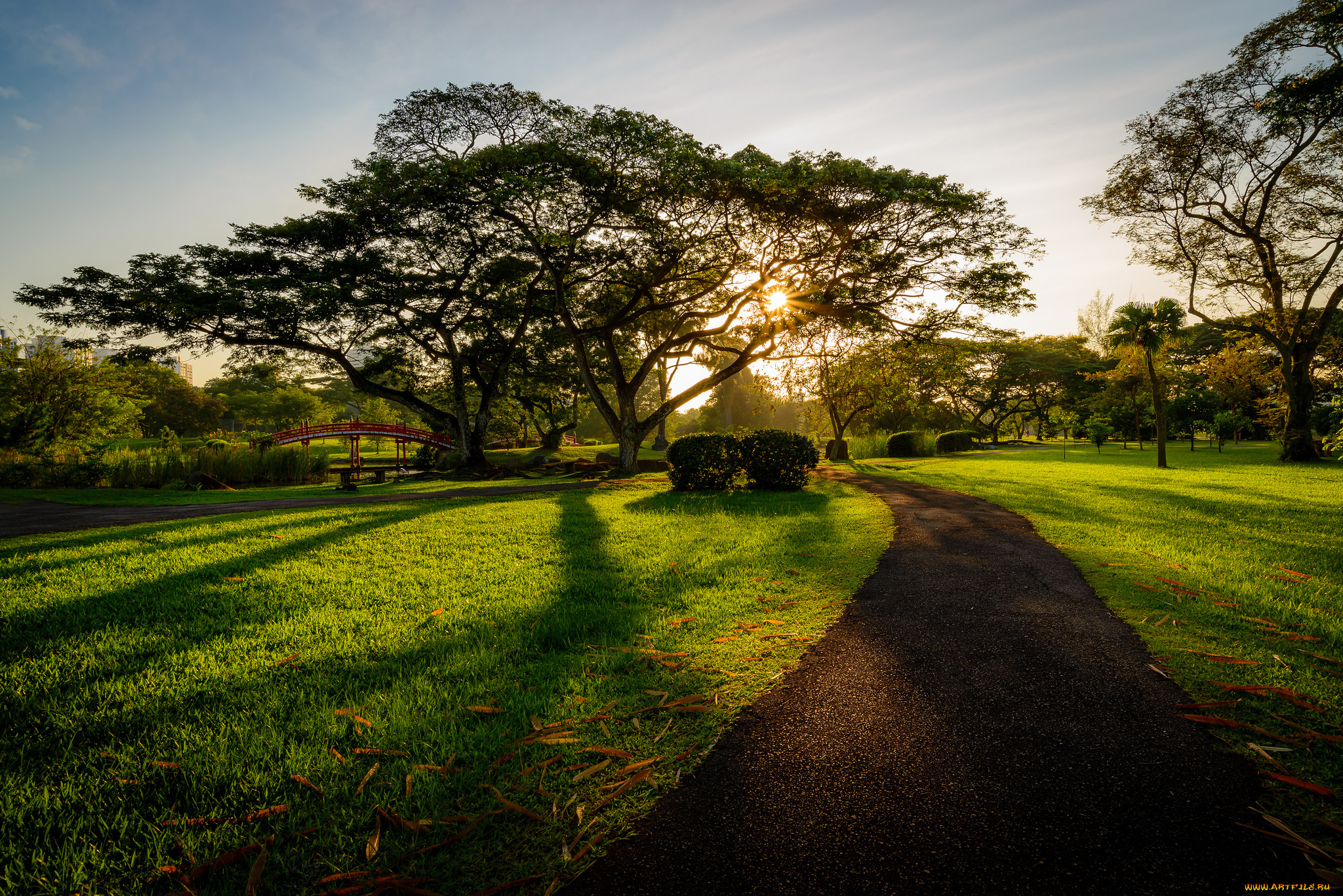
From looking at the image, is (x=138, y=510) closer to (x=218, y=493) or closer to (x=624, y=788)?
(x=218, y=493)

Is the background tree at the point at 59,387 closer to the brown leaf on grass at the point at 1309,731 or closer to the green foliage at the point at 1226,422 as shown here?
the brown leaf on grass at the point at 1309,731

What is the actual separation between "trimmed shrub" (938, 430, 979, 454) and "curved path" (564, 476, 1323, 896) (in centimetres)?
3534

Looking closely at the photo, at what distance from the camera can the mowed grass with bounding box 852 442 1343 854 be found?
2604 mm

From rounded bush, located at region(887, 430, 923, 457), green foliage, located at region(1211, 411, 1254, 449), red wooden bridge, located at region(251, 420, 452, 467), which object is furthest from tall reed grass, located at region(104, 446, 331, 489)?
green foliage, located at region(1211, 411, 1254, 449)

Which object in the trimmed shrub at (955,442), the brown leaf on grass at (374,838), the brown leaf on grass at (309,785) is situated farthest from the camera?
the trimmed shrub at (955,442)

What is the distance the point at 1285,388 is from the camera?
22.7 m

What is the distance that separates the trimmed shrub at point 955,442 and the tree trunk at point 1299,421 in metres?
15.6

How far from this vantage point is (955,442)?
3678cm

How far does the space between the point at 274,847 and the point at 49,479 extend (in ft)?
73.1

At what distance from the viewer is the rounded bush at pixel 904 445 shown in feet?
108

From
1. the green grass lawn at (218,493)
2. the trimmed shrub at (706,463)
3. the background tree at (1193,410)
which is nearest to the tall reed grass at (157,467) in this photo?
the green grass lawn at (218,493)

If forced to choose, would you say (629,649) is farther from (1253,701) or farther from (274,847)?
(1253,701)

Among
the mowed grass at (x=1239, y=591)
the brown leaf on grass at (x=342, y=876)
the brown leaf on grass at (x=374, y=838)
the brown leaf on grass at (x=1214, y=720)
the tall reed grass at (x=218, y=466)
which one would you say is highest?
the tall reed grass at (x=218, y=466)

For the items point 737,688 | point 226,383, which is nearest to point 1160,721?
point 737,688
